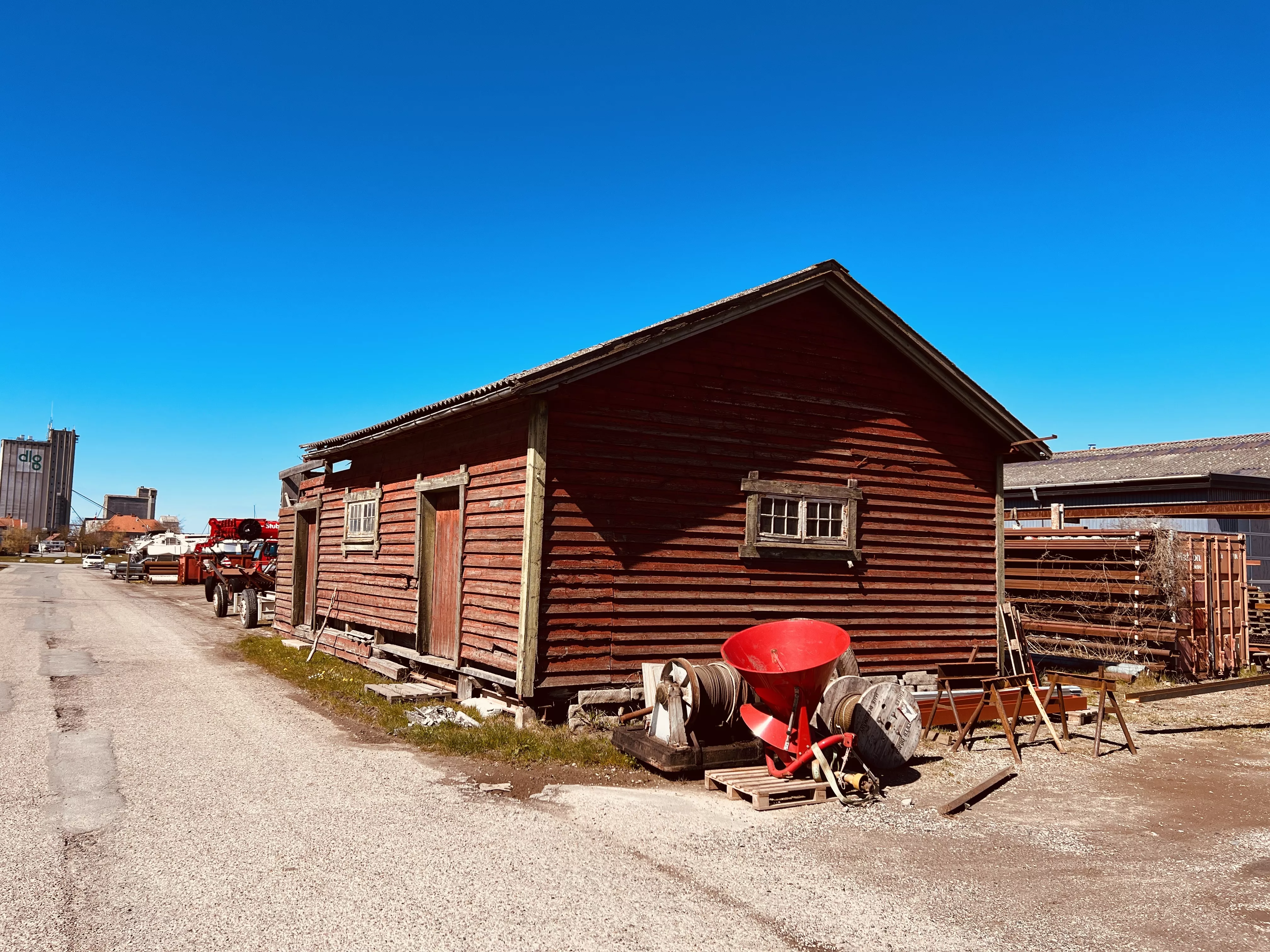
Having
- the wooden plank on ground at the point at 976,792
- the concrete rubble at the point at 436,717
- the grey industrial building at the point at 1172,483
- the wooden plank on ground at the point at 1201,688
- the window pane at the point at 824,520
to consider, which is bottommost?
the wooden plank on ground at the point at 976,792

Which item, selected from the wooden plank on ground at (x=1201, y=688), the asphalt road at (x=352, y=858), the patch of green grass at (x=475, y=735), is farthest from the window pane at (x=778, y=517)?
the asphalt road at (x=352, y=858)

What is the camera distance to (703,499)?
10.9 metres

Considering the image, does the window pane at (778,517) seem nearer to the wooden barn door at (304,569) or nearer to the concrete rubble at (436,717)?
the concrete rubble at (436,717)

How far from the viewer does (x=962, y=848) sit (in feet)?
21.0

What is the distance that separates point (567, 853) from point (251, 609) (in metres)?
17.6

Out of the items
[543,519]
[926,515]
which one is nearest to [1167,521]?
[926,515]

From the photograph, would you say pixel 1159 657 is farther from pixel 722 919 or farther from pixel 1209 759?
pixel 722 919

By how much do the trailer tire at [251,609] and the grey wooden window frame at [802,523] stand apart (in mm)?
14741

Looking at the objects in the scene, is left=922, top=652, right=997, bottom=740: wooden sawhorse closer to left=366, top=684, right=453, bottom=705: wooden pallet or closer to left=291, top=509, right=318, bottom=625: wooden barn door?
left=366, top=684, right=453, bottom=705: wooden pallet

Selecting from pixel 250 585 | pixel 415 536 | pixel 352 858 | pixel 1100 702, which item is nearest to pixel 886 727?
pixel 1100 702

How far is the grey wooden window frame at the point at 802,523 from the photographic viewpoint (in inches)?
439

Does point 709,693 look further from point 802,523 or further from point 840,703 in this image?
point 802,523

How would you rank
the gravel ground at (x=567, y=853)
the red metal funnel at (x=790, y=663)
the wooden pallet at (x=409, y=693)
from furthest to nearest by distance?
the wooden pallet at (x=409, y=693)
the red metal funnel at (x=790, y=663)
the gravel ground at (x=567, y=853)

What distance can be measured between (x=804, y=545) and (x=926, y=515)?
227 cm
